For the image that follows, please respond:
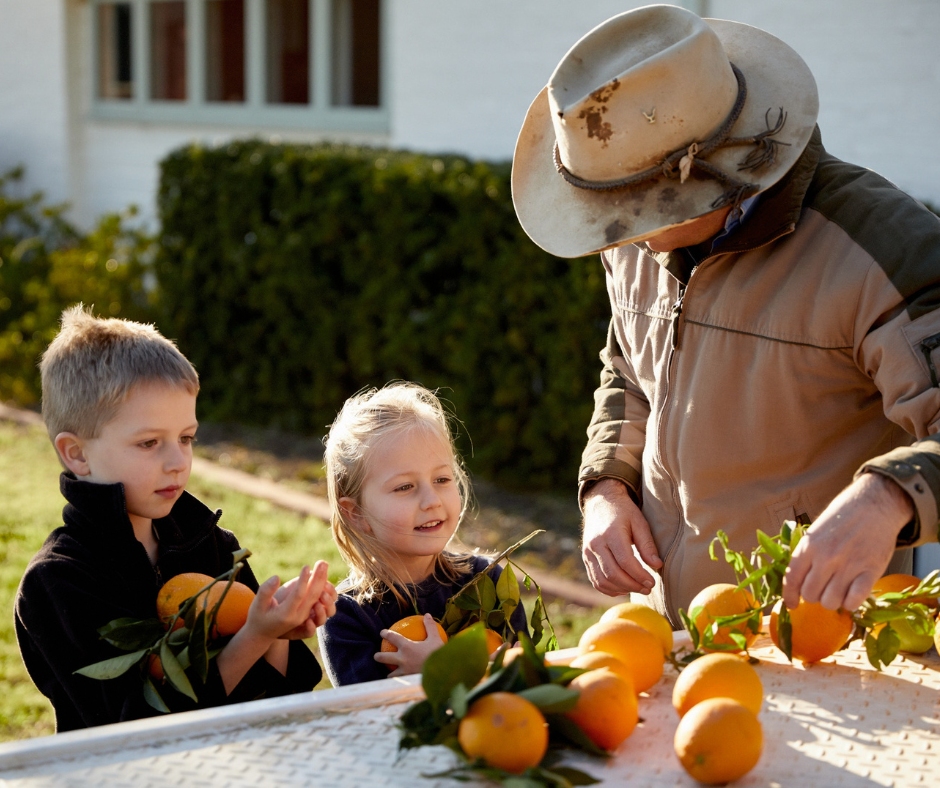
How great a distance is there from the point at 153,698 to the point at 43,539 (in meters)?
3.99

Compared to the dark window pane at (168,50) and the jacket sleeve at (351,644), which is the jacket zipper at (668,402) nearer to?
the jacket sleeve at (351,644)

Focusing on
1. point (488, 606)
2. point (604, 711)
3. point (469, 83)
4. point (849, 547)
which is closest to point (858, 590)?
point (849, 547)

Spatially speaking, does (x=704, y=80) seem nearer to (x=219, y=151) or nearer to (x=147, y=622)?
(x=147, y=622)

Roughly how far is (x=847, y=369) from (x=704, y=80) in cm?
61

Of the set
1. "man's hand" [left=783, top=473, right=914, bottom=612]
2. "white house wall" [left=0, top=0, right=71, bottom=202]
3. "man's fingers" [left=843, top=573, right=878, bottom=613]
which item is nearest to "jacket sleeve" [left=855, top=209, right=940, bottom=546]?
"man's hand" [left=783, top=473, right=914, bottom=612]

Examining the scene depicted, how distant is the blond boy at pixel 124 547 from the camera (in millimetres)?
1881

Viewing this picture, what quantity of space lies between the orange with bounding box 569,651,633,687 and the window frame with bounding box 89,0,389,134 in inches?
274

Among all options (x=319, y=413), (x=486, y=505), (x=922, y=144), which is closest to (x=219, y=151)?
(x=319, y=413)

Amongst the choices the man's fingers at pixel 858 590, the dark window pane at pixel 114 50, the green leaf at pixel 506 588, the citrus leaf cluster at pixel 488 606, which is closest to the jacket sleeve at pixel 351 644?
the citrus leaf cluster at pixel 488 606

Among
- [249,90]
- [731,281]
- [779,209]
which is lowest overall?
[731,281]

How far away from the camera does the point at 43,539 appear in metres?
5.47

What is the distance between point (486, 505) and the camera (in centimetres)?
605

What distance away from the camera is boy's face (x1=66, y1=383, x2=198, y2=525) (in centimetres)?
205

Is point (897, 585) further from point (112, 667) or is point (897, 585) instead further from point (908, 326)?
point (112, 667)
